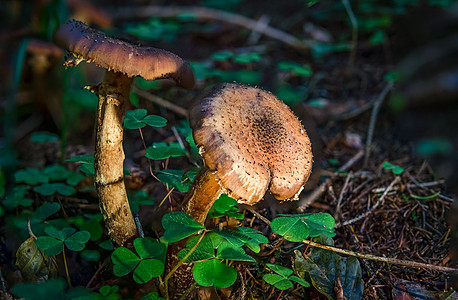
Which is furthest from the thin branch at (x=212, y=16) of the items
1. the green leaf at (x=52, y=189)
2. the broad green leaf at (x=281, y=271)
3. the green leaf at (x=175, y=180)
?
the broad green leaf at (x=281, y=271)

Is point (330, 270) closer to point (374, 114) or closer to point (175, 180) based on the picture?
point (175, 180)

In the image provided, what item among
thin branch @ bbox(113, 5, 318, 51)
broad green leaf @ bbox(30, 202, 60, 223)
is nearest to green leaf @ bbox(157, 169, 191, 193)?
broad green leaf @ bbox(30, 202, 60, 223)

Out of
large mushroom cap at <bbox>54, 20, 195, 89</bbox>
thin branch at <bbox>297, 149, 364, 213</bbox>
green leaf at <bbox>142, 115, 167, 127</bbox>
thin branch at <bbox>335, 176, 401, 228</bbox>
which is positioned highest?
large mushroom cap at <bbox>54, 20, 195, 89</bbox>

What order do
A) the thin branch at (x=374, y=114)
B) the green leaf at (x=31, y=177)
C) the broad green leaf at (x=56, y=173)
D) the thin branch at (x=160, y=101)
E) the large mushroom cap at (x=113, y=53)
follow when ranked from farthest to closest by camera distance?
the thin branch at (x=160, y=101), the thin branch at (x=374, y=114), the broad green leaf at (x=56, y=173), the green leaf at (x=31, y=177), the large mushroom cap at (x=113, y=53)

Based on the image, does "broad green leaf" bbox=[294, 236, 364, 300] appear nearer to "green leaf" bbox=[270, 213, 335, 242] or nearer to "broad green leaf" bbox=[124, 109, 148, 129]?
"green leaf" bbox=[270, 213, 335, 242]

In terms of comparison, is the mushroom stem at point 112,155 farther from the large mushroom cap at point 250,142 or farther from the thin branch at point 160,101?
the thin branch at point 160,101

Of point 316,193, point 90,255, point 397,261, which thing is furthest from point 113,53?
point 397,261
